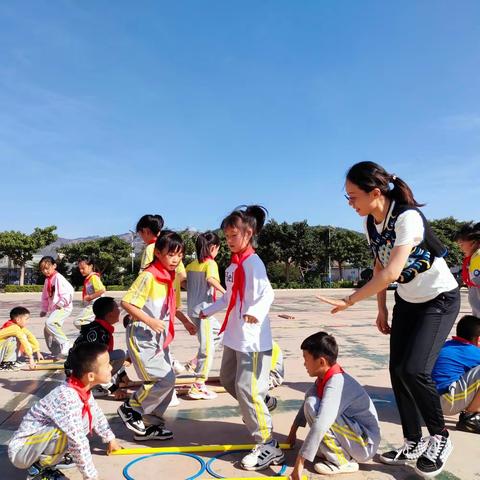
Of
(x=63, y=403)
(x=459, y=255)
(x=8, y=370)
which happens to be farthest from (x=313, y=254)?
(x=63, y=403)

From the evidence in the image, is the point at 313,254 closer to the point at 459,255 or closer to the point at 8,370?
the point at 459,255

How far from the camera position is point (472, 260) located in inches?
177

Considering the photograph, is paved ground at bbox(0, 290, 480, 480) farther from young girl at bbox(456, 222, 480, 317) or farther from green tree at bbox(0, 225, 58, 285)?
green tree at bbox(0, 225, 58, 285)

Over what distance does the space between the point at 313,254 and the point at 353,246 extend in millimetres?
4575

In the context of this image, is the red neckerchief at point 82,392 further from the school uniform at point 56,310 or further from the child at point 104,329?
the school uniform at point 56,310

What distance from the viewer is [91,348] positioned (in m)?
2.72

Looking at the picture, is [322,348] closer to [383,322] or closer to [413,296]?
[413,296]

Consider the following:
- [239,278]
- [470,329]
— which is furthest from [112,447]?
[470,329]

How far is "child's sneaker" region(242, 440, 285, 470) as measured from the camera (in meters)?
2.76

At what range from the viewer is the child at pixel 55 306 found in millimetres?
6227

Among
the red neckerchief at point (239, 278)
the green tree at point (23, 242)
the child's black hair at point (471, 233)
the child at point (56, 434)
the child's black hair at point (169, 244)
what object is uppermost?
the green tree at point (23, 242)

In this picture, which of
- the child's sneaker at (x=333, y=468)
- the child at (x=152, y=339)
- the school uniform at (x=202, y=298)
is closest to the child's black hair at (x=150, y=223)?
the school uniform at (x=202, y=298)

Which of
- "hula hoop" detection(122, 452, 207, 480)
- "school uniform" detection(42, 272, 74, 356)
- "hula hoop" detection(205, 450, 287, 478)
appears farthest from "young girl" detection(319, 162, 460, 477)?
"school uniform" detection(42, 272, 74, 356)

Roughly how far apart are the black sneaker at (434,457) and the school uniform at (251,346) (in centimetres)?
89
